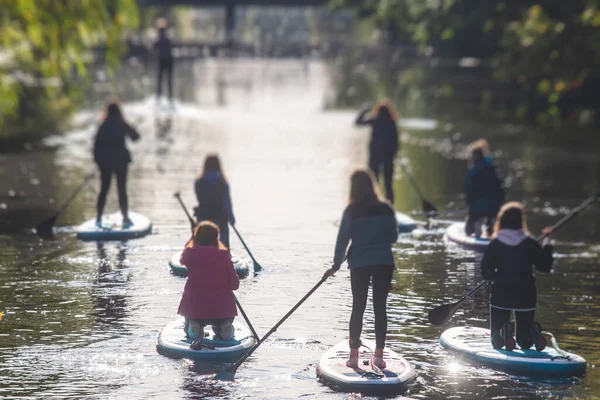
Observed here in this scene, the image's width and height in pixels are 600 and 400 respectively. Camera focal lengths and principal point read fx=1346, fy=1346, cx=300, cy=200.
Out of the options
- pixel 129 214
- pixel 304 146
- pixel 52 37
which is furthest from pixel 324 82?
pixel 52 37

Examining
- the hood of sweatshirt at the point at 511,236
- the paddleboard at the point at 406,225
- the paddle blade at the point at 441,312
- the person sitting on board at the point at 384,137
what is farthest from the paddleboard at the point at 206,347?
the person sitting on board at the point at 384,137

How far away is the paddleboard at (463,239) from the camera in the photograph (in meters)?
17.2

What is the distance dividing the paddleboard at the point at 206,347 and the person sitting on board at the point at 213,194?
366 cm

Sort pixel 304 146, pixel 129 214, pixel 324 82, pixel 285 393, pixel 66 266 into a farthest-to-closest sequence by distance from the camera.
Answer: pixel 324 82 < pixel 304 146 < pixel 129 214 < pixel 66 266 < pixel 285 393

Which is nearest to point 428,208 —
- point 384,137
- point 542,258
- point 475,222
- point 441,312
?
point 384,137

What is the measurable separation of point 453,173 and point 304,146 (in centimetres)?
638

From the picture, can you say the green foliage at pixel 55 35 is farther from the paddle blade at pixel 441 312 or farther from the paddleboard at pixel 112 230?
the paddle blade at pixel 441 312

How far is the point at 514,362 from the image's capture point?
35.6ft

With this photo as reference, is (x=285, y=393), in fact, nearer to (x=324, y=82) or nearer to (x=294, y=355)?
(x=294, y=355)

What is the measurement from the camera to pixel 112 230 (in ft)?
57.4

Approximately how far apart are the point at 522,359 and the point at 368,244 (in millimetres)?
1575

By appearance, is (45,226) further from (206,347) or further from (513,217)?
(513,217)

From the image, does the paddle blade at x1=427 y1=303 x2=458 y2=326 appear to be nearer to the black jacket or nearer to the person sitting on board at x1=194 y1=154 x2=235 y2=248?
the black jacket

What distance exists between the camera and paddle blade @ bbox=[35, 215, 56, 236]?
714 inches
